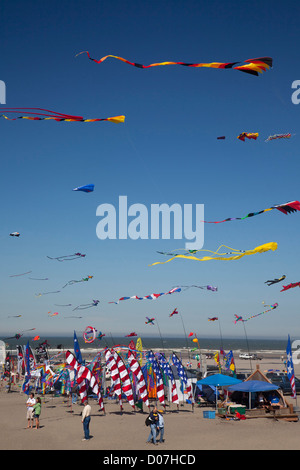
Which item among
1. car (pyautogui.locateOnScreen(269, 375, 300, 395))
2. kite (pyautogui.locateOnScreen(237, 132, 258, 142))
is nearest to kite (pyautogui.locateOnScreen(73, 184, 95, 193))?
kite (pyautogui.locateOnScreen(237, 132, 258, 142))

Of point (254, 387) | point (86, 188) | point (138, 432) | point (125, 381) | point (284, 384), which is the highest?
point (86, 188)

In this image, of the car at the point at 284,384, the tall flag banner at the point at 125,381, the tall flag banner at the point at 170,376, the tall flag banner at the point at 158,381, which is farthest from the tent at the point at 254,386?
the car at the point at 284,384

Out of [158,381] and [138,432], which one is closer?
[138,432]

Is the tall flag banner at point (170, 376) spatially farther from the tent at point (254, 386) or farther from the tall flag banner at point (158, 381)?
the tent at point (254, 386)

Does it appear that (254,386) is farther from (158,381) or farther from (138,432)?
(138,432)

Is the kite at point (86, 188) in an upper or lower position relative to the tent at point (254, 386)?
upper

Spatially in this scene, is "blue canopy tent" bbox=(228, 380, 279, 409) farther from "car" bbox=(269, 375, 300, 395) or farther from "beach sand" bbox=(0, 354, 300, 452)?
"car" bbox=(269, 375, 300, 395)

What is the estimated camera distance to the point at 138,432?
50.5 feet

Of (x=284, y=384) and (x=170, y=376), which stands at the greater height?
(x=170, y=376)

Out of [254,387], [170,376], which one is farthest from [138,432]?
[254,387]

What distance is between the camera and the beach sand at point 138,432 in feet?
43.3

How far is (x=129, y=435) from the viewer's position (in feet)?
48.8
